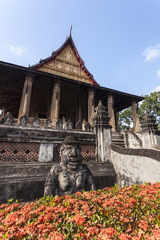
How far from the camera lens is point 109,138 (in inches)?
199

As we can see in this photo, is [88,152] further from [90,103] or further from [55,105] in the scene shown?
[90,103]

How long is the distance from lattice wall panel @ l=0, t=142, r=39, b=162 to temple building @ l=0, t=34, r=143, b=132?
758 centimetres

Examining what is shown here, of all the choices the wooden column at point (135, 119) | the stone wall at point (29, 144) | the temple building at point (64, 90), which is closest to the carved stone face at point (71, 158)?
the stone wall at point (29, 144)

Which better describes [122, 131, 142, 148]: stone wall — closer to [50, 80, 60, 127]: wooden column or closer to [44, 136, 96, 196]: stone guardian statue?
[50, 80, 60, 127]: wooden column

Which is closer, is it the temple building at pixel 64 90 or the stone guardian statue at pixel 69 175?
the stone guardian statue at pixel 69 175

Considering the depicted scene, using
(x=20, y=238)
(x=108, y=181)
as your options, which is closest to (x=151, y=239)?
(x=20, y=238)

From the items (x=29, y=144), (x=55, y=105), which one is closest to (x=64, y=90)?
(x=55, y=105)

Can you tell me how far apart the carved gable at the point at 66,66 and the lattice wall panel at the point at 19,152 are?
1226 centimetres

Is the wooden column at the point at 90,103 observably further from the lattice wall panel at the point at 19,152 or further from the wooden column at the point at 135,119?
the lattice wall panel at the point at 19,152

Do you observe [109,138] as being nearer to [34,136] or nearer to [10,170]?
[34,136]

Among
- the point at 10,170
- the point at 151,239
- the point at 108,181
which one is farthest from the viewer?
the point at 108,181

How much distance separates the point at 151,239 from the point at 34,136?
3.99m

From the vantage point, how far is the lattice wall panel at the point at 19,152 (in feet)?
12.8

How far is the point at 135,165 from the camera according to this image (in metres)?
3.79
